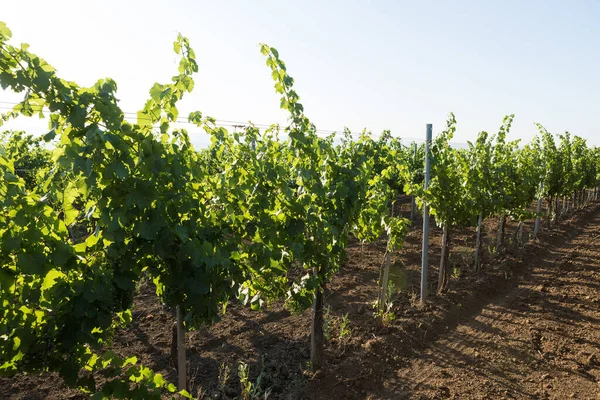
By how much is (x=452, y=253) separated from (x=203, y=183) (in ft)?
27.0

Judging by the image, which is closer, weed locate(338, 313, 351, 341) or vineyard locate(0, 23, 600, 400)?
vineyard locate(0, 23, 600, 400)

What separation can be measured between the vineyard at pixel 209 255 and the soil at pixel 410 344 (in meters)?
0.04

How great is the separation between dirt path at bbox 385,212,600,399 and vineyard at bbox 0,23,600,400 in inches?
9.9

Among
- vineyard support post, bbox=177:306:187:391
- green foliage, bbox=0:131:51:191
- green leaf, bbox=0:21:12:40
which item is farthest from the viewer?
green foliage, bbox=0:131:51:191

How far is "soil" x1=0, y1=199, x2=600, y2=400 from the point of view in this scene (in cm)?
527

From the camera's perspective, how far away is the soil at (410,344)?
5270mm

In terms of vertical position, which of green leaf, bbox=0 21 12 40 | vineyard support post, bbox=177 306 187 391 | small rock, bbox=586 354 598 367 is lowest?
small rock, bbox=586 354 598 367

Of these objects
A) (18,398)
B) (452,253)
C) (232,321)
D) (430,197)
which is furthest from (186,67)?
(452,253)

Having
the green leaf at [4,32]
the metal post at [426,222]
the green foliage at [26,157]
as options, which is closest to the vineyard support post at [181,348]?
the green leaf at [4,32]

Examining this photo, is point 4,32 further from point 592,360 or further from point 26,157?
point 26,157

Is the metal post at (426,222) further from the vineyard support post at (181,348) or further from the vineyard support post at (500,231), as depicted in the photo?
the vineyard support post at (181,348)

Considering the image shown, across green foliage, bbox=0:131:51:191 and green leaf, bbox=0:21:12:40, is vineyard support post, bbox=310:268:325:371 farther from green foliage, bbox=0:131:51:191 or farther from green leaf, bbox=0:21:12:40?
green foliage, bbox=0:131:51:191

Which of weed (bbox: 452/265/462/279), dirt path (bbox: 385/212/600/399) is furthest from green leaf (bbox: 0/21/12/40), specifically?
weed (bbox: 452/265/462/279)

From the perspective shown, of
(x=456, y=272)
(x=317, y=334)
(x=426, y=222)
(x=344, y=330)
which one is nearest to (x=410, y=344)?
(x=344, y=330)
